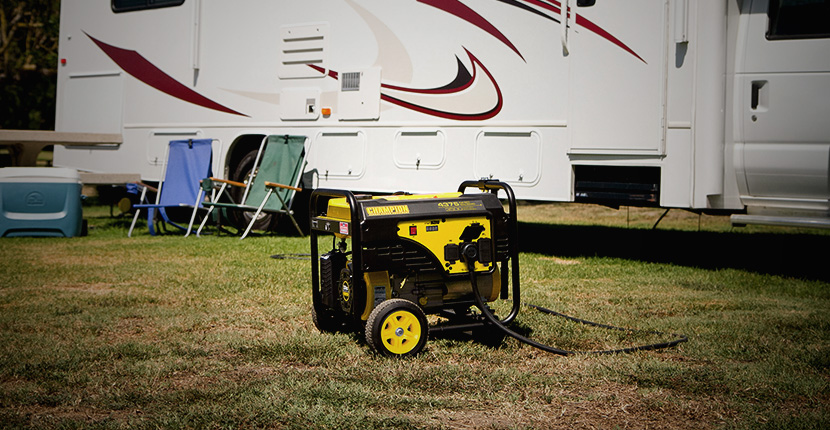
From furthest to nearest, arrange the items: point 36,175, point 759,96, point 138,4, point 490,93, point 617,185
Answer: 1. point 138,4
2. point 36,175
3. point 490,93
4. point 617,185
5. point 759,96

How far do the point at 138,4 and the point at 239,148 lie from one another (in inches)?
92.7

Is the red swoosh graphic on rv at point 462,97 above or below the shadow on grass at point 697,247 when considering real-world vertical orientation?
above

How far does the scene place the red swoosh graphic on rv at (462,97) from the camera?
7.28 m

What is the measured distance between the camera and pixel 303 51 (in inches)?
339

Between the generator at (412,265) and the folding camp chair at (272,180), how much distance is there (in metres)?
4.73

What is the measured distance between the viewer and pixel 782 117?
5.99m

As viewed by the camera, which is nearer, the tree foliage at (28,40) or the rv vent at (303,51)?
the rv vent at (303,51)

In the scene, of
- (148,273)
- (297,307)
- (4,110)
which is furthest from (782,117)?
(4,110)

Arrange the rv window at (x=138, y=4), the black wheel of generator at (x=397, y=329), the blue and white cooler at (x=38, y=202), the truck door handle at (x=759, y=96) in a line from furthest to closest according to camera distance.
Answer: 1. the rv window at (x=138, y=4)
2. the blue and white cooler at (x=38, y=202)
3. the truck door handle at (x=759, y=96)
4. the black wheel of generator at (x=397, y=329)

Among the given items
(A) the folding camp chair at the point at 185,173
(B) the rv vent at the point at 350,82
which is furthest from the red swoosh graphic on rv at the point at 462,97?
(A) the folding camp chair at the point at 185,173

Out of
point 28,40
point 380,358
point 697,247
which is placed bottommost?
point 380,358

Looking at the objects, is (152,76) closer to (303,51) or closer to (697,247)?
(303,51)

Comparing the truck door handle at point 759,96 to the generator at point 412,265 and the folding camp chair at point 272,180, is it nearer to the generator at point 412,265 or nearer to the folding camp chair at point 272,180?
the generator at point 412,265

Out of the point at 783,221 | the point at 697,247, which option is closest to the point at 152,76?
the point at 697,247
